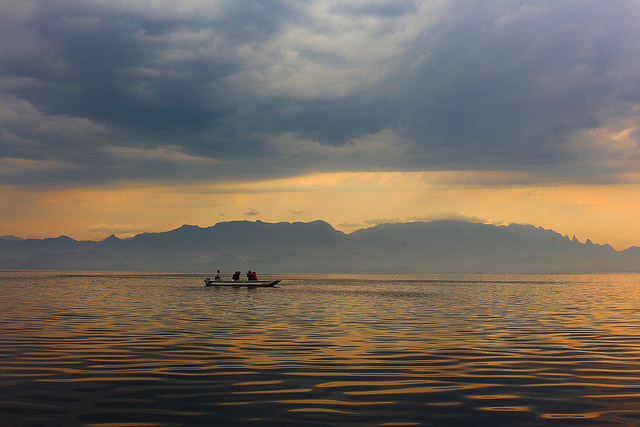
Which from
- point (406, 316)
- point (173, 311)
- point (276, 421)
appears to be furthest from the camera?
point (173, 311)

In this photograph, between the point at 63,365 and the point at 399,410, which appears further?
the point at 63,365

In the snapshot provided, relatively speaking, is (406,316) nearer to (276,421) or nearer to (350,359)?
(350,359)

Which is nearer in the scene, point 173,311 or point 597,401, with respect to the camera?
point 597,401

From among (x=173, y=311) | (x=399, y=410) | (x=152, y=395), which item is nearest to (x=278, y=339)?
(x=152, y=395)

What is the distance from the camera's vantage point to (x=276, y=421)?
14297 millimetres

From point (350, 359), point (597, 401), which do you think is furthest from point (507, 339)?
point (597, 401)

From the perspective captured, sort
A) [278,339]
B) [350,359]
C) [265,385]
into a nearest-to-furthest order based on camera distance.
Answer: [265,385], [350,359], [278,339]

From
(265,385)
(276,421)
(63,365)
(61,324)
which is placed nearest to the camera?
(276,421)

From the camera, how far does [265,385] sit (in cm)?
1881

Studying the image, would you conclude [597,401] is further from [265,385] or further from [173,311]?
[173,311]

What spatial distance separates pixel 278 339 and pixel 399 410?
16458mm

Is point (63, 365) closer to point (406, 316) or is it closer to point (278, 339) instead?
point (278, 339)

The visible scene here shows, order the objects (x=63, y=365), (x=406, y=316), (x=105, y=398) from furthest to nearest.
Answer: (x=406, y=316) < (x=63, y=365) < (x=105, y=398)

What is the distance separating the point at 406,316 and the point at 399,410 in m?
32.6
